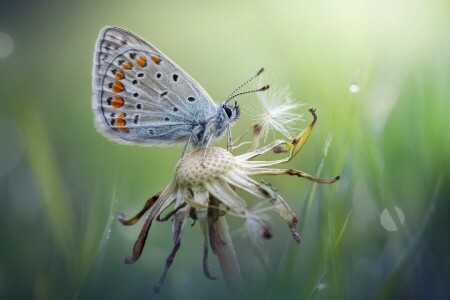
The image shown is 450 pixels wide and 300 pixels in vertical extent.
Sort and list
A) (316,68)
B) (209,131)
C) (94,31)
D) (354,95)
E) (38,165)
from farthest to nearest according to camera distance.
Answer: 1. (94,31)
2. (316,68)
3. (38,165)
4. (354,95)
5. (209,131)

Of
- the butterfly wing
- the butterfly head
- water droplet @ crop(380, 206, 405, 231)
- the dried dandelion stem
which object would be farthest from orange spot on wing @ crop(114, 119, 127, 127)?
water droplet @ crop(380, 206, 405, 231)

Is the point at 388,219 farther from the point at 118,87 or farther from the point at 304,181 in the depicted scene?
the point at 118,87

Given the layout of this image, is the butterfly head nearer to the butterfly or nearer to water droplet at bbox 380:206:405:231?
the butterfly

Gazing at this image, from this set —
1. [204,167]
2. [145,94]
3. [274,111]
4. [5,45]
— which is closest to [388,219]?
[274,111]

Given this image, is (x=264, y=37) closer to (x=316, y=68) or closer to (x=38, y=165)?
(x=316, y=68)

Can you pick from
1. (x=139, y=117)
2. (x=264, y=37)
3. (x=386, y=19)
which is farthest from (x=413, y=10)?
(x=139, y=117)

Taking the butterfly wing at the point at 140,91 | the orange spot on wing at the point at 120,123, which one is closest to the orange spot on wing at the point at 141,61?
the butterfly wing at the point at 140,91

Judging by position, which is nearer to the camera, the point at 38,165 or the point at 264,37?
the point at 38,165
